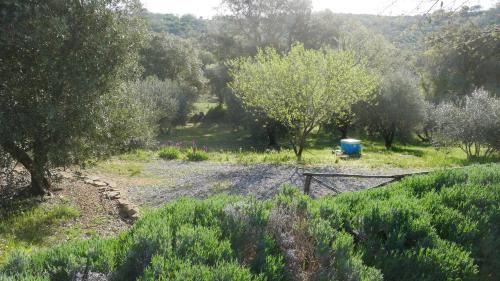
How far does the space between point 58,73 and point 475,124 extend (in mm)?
21707

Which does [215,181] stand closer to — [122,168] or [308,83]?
[122,168]

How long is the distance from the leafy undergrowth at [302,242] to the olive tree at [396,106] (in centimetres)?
2674

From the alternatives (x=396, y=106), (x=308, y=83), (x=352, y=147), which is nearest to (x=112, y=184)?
(x=308, y=83)

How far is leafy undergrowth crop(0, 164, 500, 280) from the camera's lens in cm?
386

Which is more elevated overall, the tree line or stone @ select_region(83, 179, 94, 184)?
the tree line

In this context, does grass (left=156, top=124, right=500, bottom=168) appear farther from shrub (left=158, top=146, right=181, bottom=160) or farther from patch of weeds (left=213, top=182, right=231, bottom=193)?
patch of weeds (left=213, top=182, right=231, bottom=193)

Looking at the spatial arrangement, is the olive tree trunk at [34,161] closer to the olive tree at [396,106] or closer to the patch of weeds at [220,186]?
the patch of weeds at [220,186]

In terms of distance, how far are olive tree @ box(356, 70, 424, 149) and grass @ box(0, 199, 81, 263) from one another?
2636cm

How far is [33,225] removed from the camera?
9578 millimetres

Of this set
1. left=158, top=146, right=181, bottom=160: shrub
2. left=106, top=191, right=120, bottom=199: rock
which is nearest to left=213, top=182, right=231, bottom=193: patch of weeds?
left=106, top=191, right=120, bottom=199: rock

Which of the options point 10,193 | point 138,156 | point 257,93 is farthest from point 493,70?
point 10,193

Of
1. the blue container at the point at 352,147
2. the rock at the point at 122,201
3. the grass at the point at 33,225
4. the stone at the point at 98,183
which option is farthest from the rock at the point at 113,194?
the blue container at the point at 352,147

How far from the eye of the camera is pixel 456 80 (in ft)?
129

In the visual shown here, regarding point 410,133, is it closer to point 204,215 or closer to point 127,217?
point 127,217
